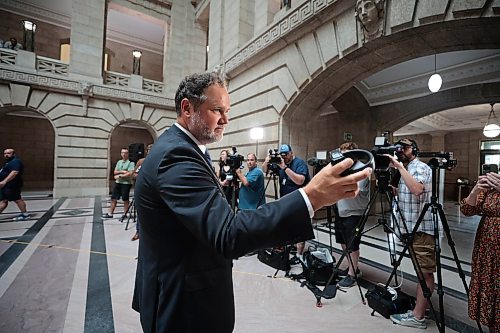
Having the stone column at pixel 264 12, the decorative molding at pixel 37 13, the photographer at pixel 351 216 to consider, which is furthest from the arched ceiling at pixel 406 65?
the stone column at pixel 264 12

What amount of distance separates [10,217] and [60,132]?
5.35m

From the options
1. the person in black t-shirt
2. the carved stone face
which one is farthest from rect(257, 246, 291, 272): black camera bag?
the person in black t-shirt

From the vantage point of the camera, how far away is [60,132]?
1059 centimetres

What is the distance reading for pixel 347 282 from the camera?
10.6ft

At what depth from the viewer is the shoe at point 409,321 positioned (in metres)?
2.37

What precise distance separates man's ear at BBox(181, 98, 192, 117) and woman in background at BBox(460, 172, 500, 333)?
234 cm

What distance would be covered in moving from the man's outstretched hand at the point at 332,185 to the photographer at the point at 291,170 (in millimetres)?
2902

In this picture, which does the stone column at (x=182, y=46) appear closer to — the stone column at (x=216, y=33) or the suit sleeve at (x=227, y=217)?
the stone column at (x=216, y=33)

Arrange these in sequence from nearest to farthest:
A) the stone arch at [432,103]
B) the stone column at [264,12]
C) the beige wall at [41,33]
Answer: the stone column at [264,12] → the stone arch at [432,103] → the beige wall at [41,33]

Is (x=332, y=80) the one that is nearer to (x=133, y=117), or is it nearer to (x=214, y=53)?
(x=214, y=53)

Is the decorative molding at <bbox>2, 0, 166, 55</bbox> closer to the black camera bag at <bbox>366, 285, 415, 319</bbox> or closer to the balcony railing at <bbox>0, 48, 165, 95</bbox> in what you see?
the balcony railing at <bbox>0, 48, 165, 95</bbox>

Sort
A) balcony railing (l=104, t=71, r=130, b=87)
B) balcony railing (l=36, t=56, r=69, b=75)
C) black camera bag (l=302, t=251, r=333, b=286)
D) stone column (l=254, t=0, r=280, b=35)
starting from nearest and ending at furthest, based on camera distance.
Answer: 1. black camera bag (l=302, t=251, r=333, b=286)
2. stone column (l=254, t=0, r=280, b=35)
3. balcony railing (l=36, t=56, r=69, b=75)
4. balcony railing (l=104, t=71, r=130, b=87)

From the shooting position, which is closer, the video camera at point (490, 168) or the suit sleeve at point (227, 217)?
the suit sleeve at point (227, 217)

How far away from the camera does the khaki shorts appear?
2.41 metres
